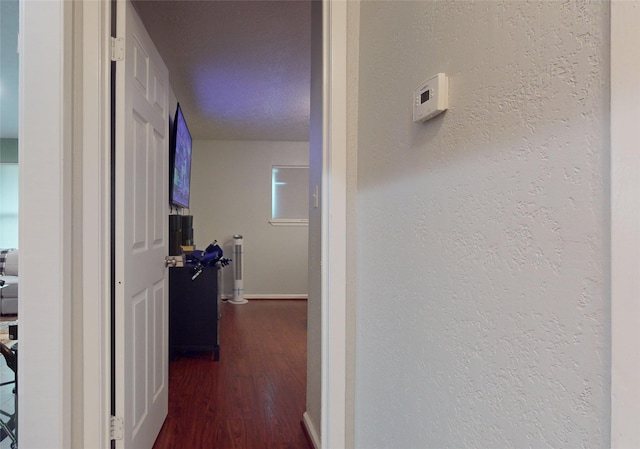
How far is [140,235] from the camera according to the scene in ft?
5.88

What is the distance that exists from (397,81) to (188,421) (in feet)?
6.64

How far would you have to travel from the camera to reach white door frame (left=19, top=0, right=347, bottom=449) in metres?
1.31

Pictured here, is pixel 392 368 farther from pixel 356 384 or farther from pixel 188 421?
pixel 188 421

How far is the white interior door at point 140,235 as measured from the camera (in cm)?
157

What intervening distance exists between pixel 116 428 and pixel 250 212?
4.88 m

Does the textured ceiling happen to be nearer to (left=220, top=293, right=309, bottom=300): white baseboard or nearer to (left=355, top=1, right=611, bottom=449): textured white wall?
(left=355, top=1, right=611, bottom=449): textured white wall

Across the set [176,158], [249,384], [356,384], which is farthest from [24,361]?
[176,158]

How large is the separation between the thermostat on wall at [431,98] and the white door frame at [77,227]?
474mm

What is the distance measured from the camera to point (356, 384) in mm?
1542

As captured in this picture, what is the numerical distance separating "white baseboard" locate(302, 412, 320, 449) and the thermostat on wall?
152 cm

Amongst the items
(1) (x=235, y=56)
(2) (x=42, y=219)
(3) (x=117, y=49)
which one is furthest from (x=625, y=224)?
(1) (x=235, y=56)

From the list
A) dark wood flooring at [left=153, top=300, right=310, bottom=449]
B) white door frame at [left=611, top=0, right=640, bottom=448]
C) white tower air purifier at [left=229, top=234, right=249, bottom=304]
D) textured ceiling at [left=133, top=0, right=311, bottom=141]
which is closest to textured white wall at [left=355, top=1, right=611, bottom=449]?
white door frame at [left=611, top=0, right=640, bottom=448]

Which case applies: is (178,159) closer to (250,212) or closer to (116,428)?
(116,428)

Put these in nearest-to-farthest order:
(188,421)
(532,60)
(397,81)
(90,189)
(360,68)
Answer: (532,60) < (397,81) < (90,189) < (360,68) < (188,421)
